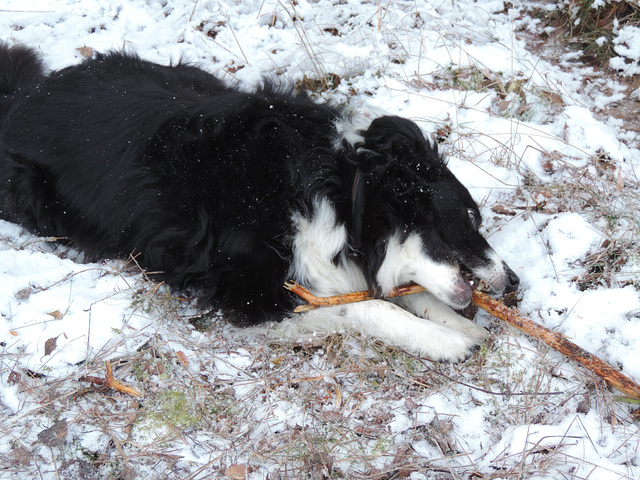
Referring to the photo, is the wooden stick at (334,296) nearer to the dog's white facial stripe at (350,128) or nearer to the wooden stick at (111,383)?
the dog's white facial stripe at (350,128)

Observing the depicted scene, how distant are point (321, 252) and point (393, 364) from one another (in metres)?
0.76

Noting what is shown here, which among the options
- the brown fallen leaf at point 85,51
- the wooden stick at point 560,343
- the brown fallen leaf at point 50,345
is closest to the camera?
the wooden stick at point 560,343

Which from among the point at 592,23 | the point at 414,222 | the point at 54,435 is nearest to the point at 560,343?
the point at 414,222

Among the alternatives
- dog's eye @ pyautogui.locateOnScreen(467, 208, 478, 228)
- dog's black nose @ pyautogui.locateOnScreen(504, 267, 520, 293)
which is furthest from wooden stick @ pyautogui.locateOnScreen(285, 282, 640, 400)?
dog's eye @ pyautogui.locateOnScreen(467, 208, 478, 228)

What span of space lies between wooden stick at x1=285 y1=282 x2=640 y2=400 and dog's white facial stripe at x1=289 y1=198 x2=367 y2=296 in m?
0.07

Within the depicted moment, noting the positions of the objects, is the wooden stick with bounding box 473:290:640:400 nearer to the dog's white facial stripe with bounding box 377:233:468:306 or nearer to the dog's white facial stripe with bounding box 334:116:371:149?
the dog's white facial stripe with bounding box 377:233:468:306

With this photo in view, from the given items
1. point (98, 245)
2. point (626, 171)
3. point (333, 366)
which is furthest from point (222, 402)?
point (626, 171)

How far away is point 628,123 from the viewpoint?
4504 millimetres

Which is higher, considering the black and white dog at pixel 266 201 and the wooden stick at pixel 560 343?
the black and white dog at pixel 266 201

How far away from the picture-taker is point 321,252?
3094mm

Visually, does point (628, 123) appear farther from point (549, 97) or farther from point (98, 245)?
point (98, 245)

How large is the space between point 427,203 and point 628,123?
259 centimetres

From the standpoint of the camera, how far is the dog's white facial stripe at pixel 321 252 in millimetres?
3016

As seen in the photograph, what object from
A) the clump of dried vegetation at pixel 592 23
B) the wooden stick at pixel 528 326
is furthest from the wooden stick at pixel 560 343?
the clump of dried vegetation at pixel 592 23
